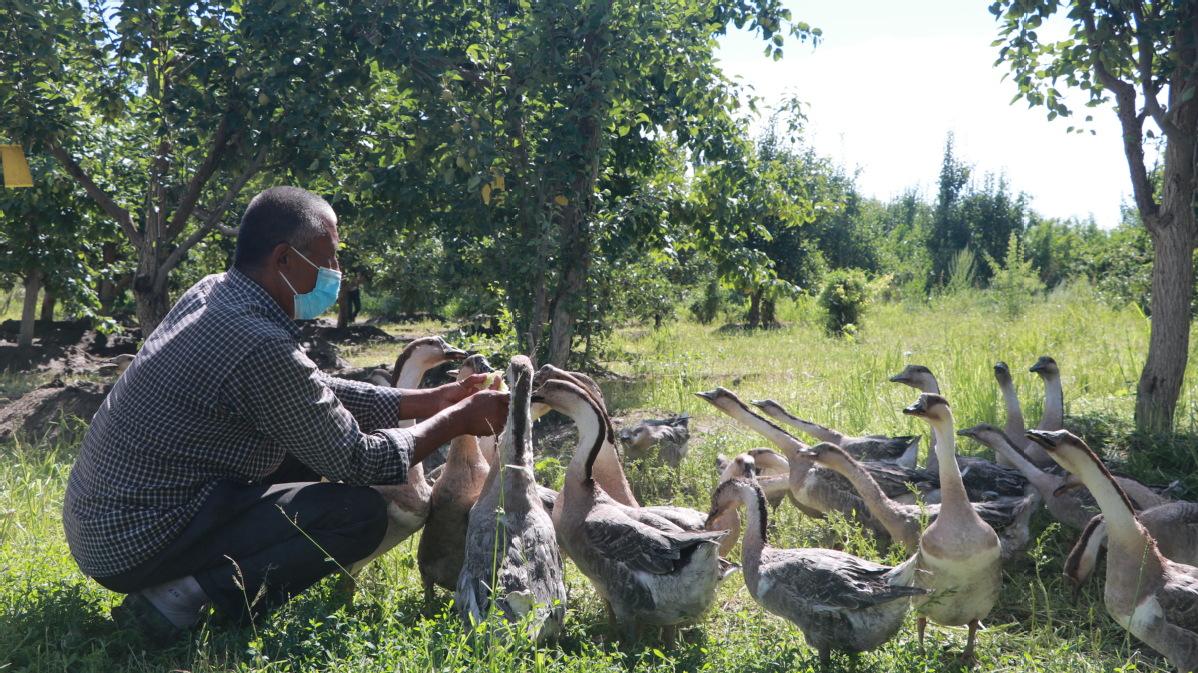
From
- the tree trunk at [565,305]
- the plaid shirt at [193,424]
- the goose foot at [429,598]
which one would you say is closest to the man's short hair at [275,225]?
the plaid shirt at [193,424]

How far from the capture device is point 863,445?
6.51 m

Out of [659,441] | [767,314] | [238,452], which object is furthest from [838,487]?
[767,314]

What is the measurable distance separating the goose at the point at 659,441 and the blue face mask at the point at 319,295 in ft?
11.2

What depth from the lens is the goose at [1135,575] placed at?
12.0 feet

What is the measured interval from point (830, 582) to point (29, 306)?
1459cm

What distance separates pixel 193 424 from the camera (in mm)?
3533

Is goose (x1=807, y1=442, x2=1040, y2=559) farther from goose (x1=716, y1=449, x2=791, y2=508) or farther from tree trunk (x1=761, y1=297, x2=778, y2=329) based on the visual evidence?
tree trunk (x1=761, y1=297, x2=778, y2=329)

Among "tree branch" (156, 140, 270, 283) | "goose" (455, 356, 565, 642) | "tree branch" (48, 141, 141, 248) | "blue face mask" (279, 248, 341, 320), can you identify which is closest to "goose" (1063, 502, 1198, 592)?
"goose" (455, 356, 565, 642)

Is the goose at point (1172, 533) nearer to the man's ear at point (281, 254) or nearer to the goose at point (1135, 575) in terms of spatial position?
the goose at point (1135, 575)

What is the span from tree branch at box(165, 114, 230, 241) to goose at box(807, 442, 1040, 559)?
19.7 feet

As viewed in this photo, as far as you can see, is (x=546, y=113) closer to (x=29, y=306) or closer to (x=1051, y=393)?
(x=1051, y=393)

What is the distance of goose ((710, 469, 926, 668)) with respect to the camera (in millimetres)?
3576

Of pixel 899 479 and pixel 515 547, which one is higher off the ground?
pixel 899 479

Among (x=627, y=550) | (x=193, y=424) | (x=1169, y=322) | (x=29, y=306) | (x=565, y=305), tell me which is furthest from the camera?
(x=29, y=306)
